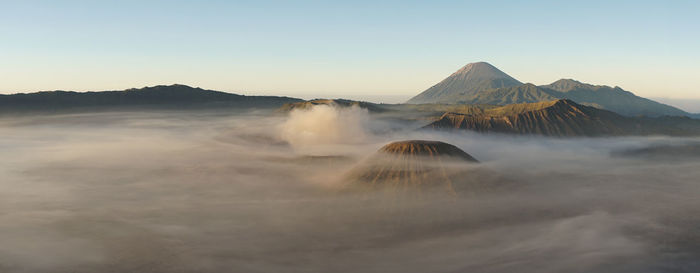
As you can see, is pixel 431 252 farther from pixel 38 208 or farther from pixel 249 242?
pixel 38 208

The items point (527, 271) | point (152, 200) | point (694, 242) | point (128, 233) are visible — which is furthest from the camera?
point (152, 200)

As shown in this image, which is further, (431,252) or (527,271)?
(431,252)

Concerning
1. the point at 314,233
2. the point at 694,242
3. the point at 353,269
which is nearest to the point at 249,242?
the point at 314,233

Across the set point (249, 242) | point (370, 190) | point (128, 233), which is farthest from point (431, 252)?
point (128, 233)

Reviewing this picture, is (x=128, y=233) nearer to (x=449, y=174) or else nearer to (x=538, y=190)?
(x=449, y=174)

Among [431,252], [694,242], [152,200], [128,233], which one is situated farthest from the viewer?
[152,200]

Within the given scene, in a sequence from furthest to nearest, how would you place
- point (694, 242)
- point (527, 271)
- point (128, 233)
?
1. point (128, 233)
2. point (694, 242)
3. point (527, 271)

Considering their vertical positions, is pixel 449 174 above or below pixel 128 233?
above

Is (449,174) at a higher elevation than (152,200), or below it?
higher

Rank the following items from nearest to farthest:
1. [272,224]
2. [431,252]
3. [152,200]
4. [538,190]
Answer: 1. [431,252]
2. [272,224]
3. [152,200]
4. [538,190]
